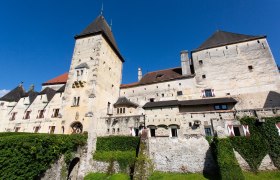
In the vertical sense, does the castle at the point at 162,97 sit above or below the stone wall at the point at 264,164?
above

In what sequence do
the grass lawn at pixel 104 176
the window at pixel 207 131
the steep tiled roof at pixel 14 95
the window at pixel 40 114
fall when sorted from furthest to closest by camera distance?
the steep tiled roof at pixel 14 95 < the window at pixel 40 114 < the window at pixel 207 131 < the grass lawn at pixel 104 176

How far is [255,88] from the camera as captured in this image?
23984mm

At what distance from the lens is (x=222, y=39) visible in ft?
94.7

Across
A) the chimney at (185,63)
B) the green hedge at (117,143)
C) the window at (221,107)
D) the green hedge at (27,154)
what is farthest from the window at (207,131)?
Answer: the green hedge at (27,154)

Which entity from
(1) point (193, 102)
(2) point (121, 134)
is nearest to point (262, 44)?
(1) point (193, 102)

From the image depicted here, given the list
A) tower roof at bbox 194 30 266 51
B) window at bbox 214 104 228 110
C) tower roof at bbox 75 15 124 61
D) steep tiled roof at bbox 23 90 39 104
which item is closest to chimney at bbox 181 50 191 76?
tower roof at bbox 194 30 266 51

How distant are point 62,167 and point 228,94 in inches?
949

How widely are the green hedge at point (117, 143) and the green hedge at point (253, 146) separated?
11036 mm

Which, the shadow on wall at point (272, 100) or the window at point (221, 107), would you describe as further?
the window at point (221, 107)

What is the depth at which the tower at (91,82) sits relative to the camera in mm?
23484

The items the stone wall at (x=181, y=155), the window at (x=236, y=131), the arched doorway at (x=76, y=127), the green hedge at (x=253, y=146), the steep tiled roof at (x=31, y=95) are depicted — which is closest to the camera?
the green hedge at (x=253, y=146)

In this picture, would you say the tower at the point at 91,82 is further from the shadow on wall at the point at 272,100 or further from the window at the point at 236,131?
the shadow on wall at the point at 272,100

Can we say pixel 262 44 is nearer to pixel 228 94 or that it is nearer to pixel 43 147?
pixel 228 94

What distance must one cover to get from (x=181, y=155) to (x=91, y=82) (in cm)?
1598
